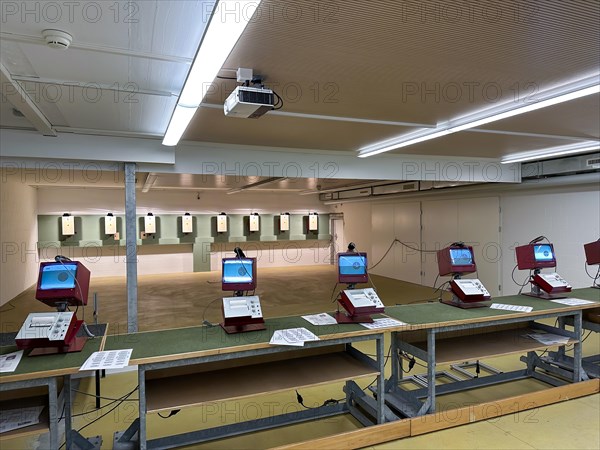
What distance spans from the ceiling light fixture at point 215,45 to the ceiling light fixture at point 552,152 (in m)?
4.98

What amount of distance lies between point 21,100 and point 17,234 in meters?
6.16

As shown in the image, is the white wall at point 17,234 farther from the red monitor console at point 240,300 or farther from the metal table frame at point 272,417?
the metal table frame at point 272,417

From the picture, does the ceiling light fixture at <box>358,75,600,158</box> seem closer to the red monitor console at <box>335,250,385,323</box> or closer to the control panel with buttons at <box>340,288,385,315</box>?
the red monitor console at <box>335,250,385,323</box>

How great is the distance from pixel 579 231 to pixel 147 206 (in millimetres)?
9701

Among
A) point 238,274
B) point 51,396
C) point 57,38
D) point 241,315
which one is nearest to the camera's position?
point 57,38

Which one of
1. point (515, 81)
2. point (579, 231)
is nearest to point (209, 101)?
point (515, 81)

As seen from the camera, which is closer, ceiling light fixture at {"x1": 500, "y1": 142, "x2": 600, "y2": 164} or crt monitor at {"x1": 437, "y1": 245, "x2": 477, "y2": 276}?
crt monitor at {"x1": 437, "y1": 245, "x2": 477, "y2": 276}

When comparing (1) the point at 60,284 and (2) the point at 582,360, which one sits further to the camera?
(2) the point at 582,360

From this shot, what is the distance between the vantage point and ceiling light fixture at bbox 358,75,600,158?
2.71 metres

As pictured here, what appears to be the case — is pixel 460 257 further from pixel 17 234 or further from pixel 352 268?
pixel 17 234

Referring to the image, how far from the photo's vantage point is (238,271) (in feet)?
9.26

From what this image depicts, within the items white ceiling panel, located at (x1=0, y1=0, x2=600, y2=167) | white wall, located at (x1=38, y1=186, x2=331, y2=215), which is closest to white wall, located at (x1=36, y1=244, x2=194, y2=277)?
white wall, located at (x1=38, y1=186, x2=331, y2=215)

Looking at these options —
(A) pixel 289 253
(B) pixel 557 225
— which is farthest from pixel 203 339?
(A) pixel 289 253

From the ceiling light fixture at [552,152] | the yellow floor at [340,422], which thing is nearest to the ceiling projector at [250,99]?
the yellow floor at [340,422]
